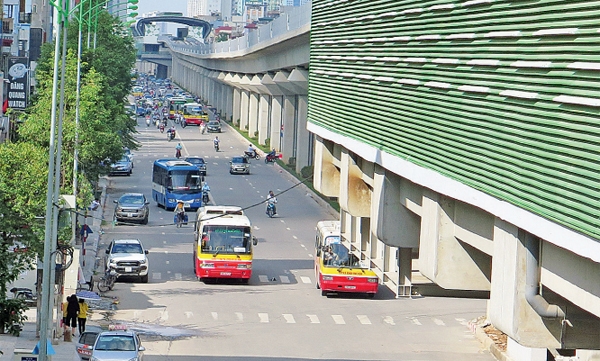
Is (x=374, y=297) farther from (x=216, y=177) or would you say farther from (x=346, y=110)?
(x=216, y=177)

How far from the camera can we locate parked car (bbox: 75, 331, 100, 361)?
27.6 meters

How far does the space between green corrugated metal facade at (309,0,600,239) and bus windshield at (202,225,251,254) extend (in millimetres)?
23626

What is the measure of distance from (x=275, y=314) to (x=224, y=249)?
593cm

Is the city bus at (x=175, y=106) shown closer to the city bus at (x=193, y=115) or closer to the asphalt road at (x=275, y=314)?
the city bus at (x=193, y=115)

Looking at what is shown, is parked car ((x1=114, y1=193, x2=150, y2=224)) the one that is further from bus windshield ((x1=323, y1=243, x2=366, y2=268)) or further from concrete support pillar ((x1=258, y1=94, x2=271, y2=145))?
concrete support pillar ((x1=258, y1=94, x2=271, y2=145))

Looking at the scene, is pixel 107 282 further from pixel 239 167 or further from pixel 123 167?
pixel 239 167

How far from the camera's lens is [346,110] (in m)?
18.2

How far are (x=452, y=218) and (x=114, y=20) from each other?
2447 inches

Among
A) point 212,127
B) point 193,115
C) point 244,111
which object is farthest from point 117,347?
point 193,115

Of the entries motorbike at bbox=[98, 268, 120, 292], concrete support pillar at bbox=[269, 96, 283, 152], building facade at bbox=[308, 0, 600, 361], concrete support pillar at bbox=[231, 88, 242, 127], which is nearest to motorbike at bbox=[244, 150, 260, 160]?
concrete support pillar at bbox=[269, 96, 283, 152]

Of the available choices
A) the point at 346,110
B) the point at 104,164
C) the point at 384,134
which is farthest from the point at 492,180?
the point at 104,164

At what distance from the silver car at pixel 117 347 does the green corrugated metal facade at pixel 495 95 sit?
432 inches

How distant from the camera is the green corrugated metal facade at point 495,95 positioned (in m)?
8.37

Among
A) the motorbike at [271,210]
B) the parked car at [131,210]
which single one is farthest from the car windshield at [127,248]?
the motorbike at [271,210]
